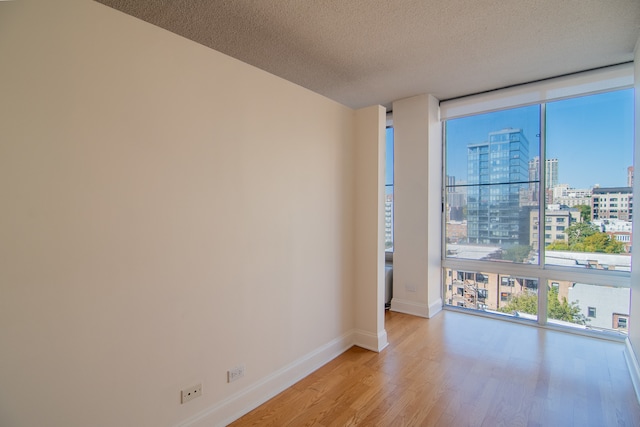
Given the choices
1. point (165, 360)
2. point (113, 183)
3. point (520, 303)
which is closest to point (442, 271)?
point (520, 303)

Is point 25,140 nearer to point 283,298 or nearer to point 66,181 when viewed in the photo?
point 66,181

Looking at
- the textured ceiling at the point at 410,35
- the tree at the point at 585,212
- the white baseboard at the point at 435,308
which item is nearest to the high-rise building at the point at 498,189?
the tree at the point at 585,212

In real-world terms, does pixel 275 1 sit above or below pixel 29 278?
above

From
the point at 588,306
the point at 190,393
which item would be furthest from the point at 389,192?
the point at 190,393

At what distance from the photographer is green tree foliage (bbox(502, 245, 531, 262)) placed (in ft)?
12.5

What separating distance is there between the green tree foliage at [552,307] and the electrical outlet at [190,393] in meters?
3.81

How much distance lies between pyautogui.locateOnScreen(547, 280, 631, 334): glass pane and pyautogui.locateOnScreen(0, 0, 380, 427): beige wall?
10.5 feet

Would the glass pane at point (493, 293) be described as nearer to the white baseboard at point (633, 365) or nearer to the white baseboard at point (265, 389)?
the white baseboard at point (633, 365)

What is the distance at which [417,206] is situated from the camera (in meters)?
4.11

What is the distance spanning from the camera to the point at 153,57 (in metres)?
1.69

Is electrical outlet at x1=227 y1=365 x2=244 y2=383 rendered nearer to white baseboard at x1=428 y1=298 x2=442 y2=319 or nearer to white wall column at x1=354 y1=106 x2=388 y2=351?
white wall column at x1=354 y1=106 x2=388 y2=351

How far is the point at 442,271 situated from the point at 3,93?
4.65m

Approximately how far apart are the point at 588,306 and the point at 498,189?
5.37ft

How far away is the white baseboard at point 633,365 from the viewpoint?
7.68 feet
